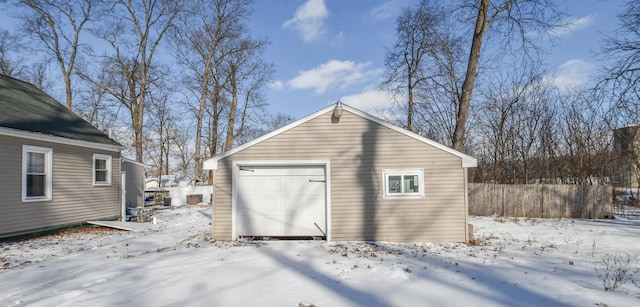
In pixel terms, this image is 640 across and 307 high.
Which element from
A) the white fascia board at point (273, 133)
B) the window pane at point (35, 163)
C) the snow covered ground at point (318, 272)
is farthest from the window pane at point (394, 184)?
the window pane at point (35, 163)

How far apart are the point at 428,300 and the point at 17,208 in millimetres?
11034

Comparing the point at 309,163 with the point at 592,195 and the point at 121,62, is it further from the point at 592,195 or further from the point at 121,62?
the point at 121,62

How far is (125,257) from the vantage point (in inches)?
297

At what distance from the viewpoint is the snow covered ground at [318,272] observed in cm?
474

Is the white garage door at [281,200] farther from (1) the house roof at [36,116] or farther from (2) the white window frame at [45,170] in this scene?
(1) the house roof at [36,116]

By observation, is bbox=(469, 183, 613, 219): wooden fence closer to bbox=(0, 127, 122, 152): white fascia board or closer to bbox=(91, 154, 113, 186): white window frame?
bbox=(91, 154, 113, 186): white window frame

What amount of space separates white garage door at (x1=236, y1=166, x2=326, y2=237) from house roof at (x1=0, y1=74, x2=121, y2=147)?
6436mm

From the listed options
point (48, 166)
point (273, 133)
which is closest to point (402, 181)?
point (273, 133)

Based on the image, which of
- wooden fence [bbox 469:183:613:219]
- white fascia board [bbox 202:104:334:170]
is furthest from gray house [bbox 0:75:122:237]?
wooden fence [bbox 469:183:613:219]

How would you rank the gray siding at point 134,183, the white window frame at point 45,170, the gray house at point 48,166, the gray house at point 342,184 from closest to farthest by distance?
the gray house at point 342,184, the gray house at point 48,166, the white window frame at point 45,170, the gray siding at point 134,183

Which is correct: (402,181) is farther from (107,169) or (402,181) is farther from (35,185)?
(107,169)

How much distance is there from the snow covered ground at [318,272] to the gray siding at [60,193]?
803 millimetres

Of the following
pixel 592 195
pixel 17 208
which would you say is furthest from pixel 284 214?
pixel 592 195

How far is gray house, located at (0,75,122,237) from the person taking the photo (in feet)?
31.4
